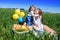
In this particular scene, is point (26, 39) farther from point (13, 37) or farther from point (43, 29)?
point (43, 29)

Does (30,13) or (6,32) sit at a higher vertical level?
(30,13)

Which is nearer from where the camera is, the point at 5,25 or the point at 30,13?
the point at 30,13

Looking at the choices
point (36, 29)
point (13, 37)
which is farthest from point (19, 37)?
point (36, 29)

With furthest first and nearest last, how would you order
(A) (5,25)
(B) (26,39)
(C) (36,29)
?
(A) (5,25), (C) (36,29), (B) (26,39)

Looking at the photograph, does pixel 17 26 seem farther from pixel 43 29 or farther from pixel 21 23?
pixel 43 29

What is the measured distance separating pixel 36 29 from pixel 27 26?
485 mm

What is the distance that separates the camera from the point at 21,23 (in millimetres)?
8367

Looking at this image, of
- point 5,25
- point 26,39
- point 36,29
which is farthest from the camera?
point 5,25

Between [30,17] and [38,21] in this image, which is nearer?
[38,21]

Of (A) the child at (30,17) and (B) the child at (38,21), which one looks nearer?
(B) the child at (38,21)

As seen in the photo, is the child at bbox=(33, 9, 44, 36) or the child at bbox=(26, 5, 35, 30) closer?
the child at bbox=(33, 9, 44, 36)

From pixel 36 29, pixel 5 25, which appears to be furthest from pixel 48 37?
pixel 5 25

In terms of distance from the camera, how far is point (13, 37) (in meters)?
7.73

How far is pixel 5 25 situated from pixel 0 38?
2.06m
